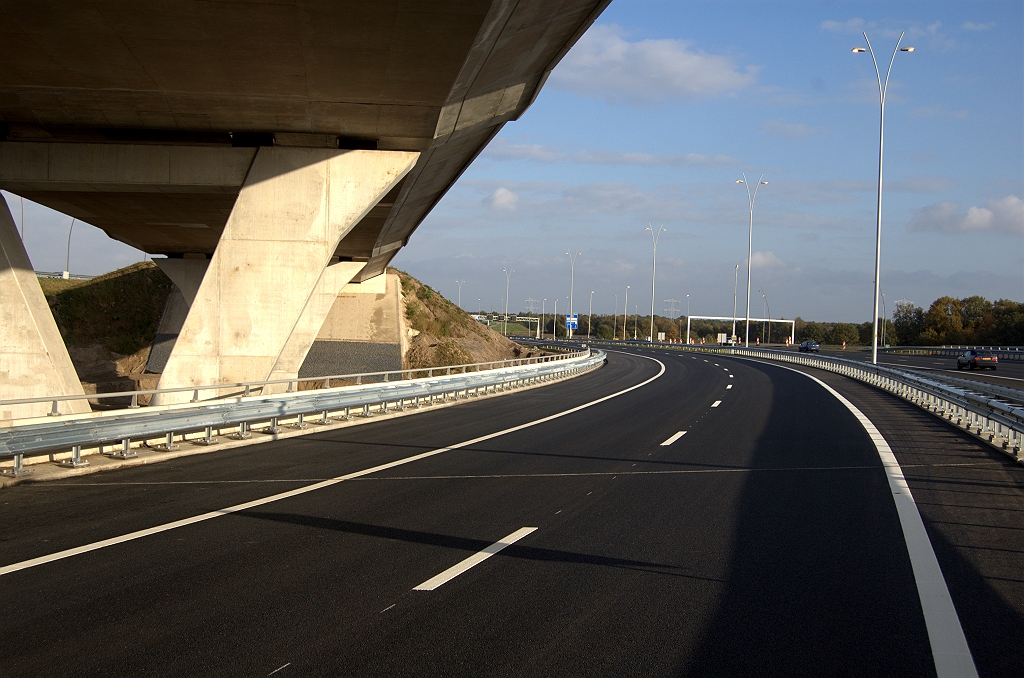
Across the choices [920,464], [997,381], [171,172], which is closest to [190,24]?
[171,172]

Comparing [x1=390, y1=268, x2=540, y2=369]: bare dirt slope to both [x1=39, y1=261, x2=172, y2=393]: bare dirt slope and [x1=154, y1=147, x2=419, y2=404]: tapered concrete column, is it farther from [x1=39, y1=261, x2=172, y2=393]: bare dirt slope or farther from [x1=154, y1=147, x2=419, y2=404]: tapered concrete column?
[x1=154, y1=147, x2=419, y2=404]: tapered concrete column

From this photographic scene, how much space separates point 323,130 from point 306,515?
10699 mm

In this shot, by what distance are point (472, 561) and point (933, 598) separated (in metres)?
3.58

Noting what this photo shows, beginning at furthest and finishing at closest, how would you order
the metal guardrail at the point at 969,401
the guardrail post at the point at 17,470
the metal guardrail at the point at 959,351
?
the metal guardrail at the point at 959,351 → the metal guardrail at the point at 969,401 → the guardrail post at the point at 17,470

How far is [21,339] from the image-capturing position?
1477cm

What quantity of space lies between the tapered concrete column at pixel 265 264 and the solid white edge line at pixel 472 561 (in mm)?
10385

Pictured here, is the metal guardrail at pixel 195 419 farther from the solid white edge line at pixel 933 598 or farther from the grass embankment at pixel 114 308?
the grass embankment at pixel 114 308

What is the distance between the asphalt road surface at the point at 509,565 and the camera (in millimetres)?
4953

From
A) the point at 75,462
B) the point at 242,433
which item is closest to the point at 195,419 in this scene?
the point at 242,433

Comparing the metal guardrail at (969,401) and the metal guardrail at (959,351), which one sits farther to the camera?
the metal guardrail at (959,351)

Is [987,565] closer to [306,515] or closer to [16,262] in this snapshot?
[306,515]

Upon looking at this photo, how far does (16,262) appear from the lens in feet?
48.9

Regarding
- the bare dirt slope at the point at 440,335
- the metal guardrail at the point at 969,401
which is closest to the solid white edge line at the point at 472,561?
the metal guardrail at the point at 969,401

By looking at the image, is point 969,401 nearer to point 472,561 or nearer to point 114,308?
point 472,561
